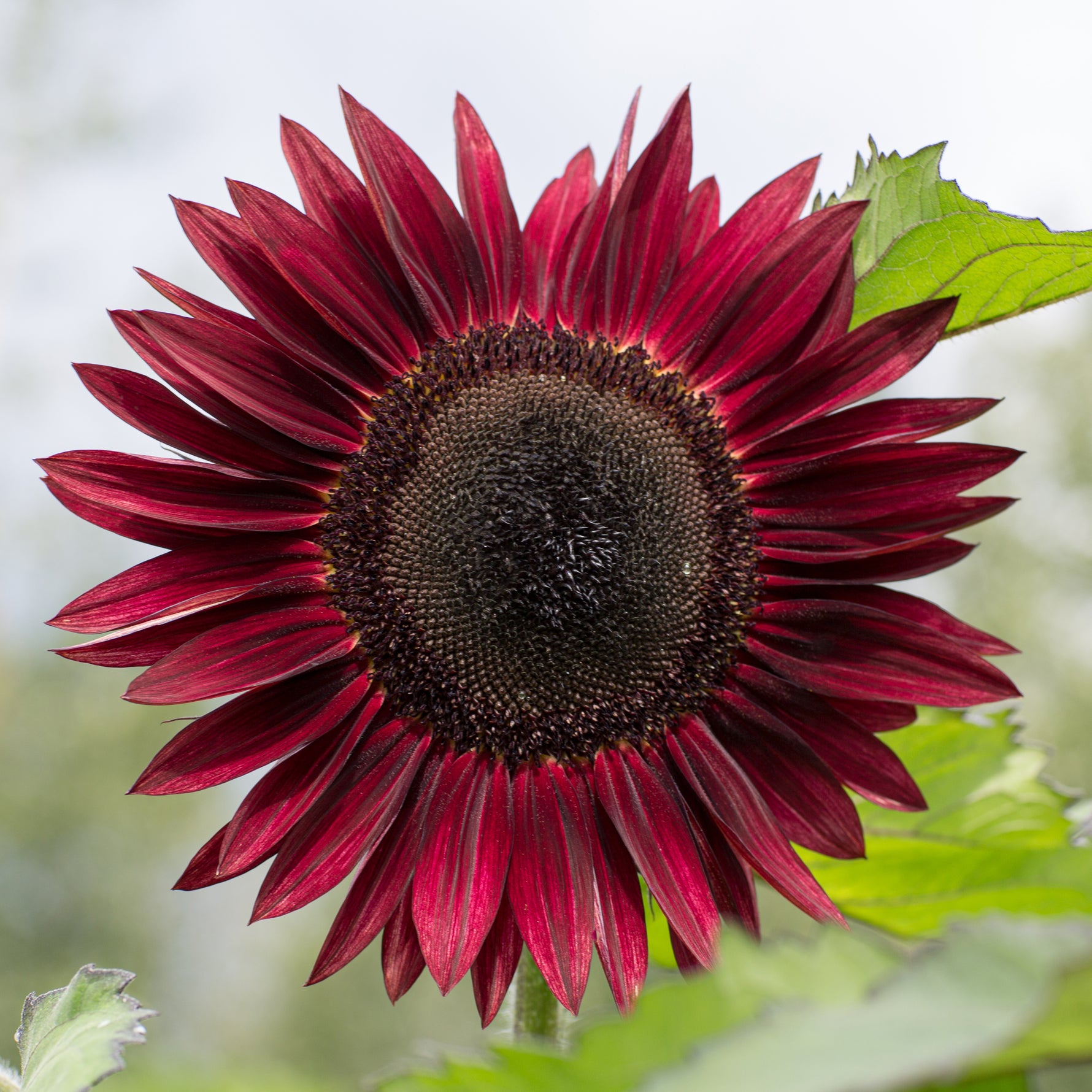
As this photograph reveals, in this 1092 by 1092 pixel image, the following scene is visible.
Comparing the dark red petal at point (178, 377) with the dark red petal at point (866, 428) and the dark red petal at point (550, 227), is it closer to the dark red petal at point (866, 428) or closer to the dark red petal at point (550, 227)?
the dark red petal at point (550, 227)

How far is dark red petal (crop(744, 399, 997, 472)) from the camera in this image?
0.91 metres

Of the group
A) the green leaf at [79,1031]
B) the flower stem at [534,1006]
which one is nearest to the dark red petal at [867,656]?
the flower stem at [534,1006]

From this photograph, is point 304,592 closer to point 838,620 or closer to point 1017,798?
point 838,620

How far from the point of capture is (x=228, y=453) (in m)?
1.00

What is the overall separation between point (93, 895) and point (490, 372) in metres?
11.7

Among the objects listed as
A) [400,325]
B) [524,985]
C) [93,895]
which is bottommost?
[93,895]

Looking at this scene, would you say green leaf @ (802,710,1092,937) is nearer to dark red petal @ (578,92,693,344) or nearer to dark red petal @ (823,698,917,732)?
dark red petal @ (823,698,917,732)

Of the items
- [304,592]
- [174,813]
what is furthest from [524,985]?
[174,813]

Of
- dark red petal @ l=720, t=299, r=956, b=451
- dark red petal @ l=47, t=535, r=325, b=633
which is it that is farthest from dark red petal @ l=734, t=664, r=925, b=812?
dark red petal @ l=47, t=535, r=325, b=633

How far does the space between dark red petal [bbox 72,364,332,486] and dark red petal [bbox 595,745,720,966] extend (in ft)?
1.48

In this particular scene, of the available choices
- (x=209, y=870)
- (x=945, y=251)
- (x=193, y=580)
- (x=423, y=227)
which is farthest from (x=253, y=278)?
(x=945, y=251)

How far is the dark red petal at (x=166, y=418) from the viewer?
0.93 m

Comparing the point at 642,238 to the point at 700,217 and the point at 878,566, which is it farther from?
the point at 878,566

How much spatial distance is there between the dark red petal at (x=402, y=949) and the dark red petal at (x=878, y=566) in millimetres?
471
